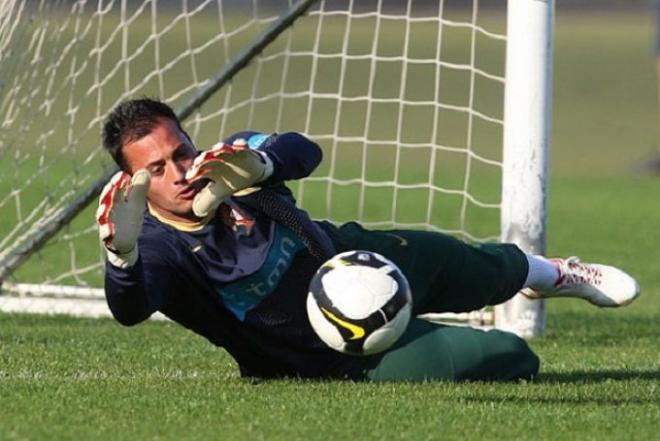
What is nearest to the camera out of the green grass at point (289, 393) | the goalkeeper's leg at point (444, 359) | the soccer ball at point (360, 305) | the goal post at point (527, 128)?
the green grass at point (289, 393)

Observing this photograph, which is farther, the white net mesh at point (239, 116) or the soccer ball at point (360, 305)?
the white net mesh at point (239, 116)

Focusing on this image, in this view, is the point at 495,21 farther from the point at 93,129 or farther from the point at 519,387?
the point at 519,387

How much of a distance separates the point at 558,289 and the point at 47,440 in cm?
299

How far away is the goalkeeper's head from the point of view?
648cm

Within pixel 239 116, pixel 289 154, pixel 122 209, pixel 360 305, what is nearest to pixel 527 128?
pixel 289 154

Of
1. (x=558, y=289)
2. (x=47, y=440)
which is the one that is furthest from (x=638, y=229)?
(x=47, y=440)

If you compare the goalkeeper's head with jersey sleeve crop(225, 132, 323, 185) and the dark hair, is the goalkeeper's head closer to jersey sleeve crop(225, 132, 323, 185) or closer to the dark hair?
the dark hair

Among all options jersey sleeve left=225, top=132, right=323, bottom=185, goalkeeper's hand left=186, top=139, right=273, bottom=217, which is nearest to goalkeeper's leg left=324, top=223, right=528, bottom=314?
jersey sleeve left=225, top=132, right=323, bottom=185

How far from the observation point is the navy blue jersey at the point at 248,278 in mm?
6562

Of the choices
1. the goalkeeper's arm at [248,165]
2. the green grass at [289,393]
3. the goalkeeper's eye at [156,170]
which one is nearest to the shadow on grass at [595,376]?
the green grass at [289,393]

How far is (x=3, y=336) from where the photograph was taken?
8.52 metres

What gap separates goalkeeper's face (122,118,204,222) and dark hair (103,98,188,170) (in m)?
0.03

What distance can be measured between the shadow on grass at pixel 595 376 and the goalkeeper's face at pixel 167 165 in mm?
1635

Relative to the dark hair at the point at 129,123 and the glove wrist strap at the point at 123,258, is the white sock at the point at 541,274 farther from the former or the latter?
the glove wrist strap at the point at 123,258
